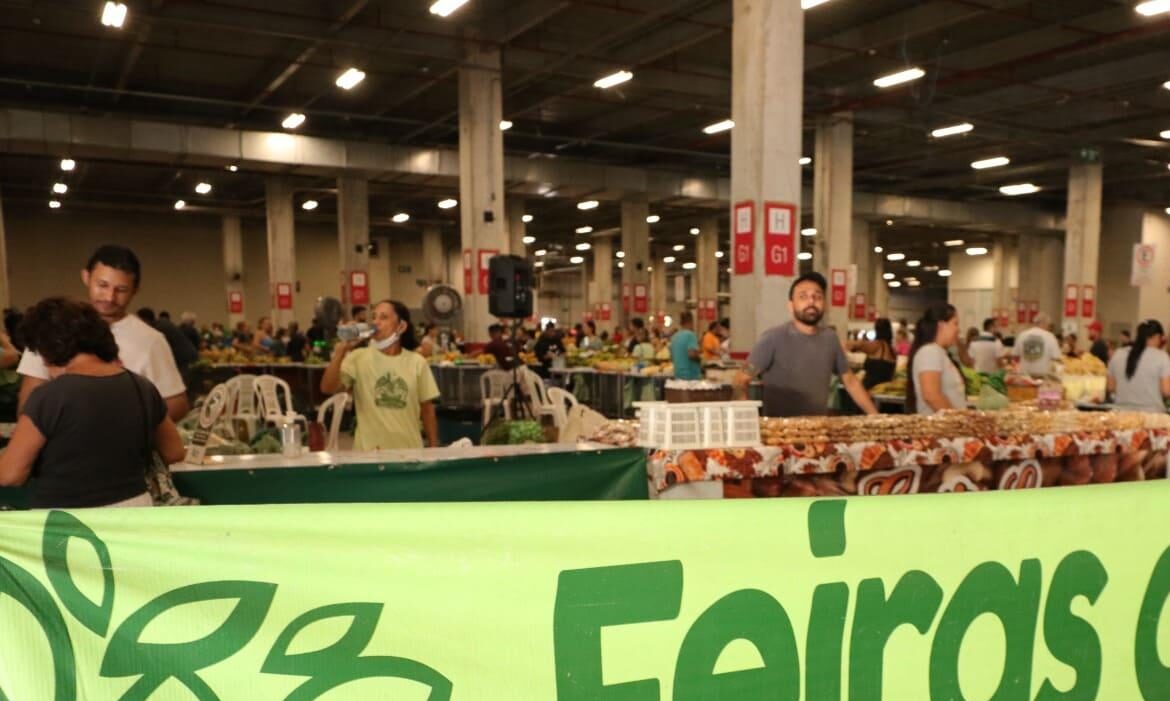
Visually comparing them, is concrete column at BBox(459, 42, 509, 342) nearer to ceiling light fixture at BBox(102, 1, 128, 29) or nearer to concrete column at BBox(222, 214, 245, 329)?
ceiling light fixture at BBox(102, 1, 128, 29)

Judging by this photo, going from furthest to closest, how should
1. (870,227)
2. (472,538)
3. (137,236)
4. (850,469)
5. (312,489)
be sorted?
(870,227), (137,236), (850,469), (312,489), (472,538)

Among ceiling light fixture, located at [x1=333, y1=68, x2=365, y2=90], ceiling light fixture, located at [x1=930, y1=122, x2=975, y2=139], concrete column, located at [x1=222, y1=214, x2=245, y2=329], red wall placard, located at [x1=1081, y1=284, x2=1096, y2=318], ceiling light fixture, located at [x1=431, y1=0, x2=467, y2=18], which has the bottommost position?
red wall placard, located at [x1=1081, y1=284, x2=1096, y2=318]

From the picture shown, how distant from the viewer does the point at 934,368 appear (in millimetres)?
4840

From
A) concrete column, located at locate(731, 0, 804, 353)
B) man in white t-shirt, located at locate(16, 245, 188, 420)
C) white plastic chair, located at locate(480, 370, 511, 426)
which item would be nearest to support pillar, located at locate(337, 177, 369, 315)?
white plastic chair, located at locate(480, 370, 511, 426)

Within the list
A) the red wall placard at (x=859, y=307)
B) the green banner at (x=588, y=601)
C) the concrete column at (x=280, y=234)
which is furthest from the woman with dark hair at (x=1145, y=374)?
the concrete column at (x=280, y=234)

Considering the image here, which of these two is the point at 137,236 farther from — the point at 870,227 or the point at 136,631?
the point at 136,631

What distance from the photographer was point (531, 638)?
1.69 metres

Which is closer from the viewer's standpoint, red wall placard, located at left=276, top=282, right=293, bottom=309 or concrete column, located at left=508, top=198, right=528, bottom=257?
red wall placard, located at left=276, top=282, right=293, bottom=309

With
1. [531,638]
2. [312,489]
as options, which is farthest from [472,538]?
[312,489]

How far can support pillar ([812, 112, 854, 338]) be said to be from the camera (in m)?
15.5

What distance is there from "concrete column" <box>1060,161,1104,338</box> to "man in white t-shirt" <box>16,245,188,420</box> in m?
19.3

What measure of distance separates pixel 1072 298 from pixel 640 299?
1011 centimetres

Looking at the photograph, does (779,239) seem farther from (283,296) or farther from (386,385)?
(283,296)

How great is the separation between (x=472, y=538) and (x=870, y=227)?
28.8 meters
